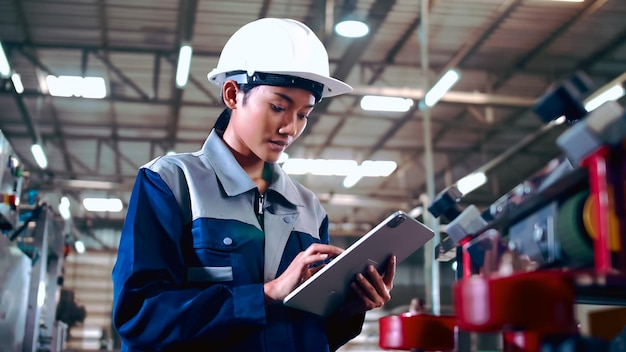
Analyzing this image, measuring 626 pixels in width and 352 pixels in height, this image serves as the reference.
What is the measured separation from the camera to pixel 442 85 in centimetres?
802

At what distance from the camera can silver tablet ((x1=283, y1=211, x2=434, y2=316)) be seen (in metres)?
1.44

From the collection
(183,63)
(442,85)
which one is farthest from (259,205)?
Answer: (183,63)

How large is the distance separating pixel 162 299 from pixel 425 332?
554 mm

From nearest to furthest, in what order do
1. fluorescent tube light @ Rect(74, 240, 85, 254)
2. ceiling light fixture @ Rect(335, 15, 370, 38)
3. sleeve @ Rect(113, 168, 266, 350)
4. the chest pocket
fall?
sleeve @ Rect(113, 168, 266, 350)
the chest pocket
ceiling light fixture @ Rect(335, 15, 370, 38)
fluorescent tube light @ Rect(74, 240, 85, 254)

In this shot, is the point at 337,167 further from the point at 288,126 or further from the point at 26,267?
the point at 288,126

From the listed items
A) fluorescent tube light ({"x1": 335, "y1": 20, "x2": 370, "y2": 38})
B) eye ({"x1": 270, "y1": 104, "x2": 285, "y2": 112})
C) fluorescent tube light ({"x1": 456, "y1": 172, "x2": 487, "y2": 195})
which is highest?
fluorescent tube light ({"x1": 335, "y1": 20, "x2": 370, "y2": 38})

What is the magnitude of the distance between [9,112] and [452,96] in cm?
689

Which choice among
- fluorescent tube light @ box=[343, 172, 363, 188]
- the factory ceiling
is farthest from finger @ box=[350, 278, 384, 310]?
fluorescent tube light @ box=[343, 172, 363, 188]

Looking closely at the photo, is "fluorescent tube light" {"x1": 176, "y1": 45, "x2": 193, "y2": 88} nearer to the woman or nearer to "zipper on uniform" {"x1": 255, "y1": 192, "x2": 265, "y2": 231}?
the woman

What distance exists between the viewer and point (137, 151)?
41.6 ft

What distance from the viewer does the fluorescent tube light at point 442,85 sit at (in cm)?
781

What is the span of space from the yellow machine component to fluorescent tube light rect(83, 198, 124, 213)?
591 inches

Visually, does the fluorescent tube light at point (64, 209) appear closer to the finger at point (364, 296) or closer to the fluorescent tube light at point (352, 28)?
the fluorescent tube light at point (352, 28)

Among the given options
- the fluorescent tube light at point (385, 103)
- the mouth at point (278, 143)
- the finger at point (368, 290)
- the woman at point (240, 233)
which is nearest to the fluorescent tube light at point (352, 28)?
the fluorescent tube light at point (385, 103)
